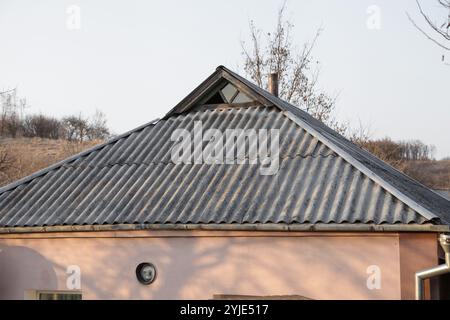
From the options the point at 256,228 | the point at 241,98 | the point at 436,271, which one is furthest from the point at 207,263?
the point at 241,98

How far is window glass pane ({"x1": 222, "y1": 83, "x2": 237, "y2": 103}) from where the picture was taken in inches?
483

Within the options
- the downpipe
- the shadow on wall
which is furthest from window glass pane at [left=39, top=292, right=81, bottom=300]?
the downpipe

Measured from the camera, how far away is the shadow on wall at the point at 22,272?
32.5 feet

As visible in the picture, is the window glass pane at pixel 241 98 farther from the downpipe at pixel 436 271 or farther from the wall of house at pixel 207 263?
the downpipe at pixel 436 271

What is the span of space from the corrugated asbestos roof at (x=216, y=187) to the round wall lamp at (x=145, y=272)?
719 mm

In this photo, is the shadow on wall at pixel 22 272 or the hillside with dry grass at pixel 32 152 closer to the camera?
the shadow on wall at pixel 22 272

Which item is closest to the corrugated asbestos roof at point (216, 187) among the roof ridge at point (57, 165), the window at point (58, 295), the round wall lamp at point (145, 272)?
the roof ridge at point (57, 165)

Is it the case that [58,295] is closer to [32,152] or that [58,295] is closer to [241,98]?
[241,98]

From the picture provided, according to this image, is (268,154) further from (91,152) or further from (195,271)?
(91,152)

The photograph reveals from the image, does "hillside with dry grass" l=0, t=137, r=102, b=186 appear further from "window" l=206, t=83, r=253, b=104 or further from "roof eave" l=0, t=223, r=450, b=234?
"roof eave" l=0, t=223, r=450, b=234

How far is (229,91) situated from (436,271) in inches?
238

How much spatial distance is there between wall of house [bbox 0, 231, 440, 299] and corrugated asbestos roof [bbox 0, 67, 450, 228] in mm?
290

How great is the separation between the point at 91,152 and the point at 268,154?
384 centimetres
